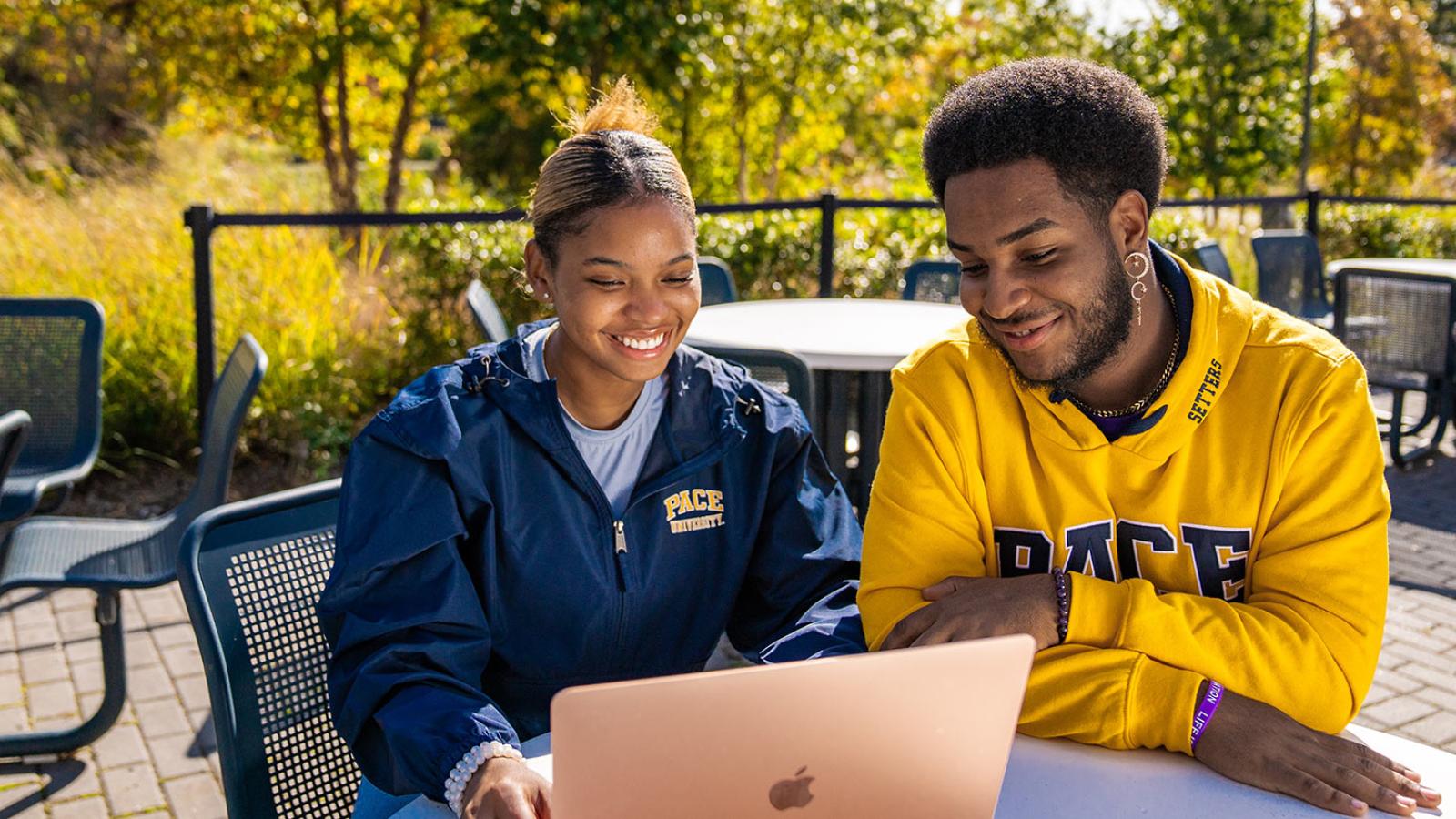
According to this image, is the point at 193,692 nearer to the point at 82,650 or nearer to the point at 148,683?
the point at 148,683

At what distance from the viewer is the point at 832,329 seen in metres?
4.23

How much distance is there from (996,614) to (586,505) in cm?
67

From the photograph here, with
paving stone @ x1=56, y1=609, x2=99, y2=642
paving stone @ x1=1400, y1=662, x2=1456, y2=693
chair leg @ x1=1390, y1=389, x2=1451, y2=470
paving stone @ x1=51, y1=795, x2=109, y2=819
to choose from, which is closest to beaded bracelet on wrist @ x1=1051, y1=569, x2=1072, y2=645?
paving stone @ x1=51, y1=795, x2=109, y2=819

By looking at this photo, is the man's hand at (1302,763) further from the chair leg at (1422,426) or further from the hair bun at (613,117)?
the chair leg at (1422,426)

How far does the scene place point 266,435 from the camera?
604 cm

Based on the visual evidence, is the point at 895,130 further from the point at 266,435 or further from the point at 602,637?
the point at 602,637

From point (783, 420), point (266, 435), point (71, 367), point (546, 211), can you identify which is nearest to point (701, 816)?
point (783, 420)

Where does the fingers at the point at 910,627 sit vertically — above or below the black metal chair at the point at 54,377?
below

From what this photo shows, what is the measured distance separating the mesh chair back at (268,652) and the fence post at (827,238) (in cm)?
504

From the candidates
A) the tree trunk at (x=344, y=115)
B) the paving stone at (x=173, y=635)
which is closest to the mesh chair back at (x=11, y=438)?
the paving stone at (x=173, y=635)

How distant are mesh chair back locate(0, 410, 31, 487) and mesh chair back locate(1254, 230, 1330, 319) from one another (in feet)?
21.8

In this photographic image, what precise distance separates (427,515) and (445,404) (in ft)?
0.57

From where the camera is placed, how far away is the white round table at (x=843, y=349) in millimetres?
3682

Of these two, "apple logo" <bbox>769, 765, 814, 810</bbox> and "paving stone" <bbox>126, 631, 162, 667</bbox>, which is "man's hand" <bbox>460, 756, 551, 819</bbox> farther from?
"paving stone" <bbox>126, 631, 162, 667</bbox>
